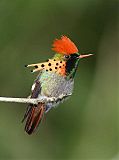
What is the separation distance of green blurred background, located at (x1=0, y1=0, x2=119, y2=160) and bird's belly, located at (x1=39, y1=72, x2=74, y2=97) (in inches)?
77.1

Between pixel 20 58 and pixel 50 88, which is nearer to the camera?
pixel 50 88

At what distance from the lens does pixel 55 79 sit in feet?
7.59

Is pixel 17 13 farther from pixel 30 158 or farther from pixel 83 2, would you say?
pixel 30 158

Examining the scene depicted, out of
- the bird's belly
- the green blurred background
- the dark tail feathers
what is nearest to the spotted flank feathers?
the dark tail feathers

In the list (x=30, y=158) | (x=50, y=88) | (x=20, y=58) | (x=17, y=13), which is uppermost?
(x=17, y=13)

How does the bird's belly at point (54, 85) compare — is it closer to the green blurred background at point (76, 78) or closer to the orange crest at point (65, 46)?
the orange crest at point (65, 46)

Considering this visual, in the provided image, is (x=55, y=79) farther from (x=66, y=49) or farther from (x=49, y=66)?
(x=49, y=66)

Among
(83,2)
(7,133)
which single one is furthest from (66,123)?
(83,2)

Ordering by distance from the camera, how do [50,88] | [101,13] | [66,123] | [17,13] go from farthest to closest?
[66,123] → [101,13] → [17,13] → [50,88]

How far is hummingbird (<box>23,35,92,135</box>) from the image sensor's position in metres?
1.54

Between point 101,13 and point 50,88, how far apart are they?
2.57 m

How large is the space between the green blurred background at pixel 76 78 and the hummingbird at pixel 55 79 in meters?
2.05

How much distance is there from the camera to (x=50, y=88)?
2.26m

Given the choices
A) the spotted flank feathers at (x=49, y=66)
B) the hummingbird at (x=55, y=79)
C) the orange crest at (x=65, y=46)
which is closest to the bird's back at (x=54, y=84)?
the hummingbird at (x=55, y=79)
